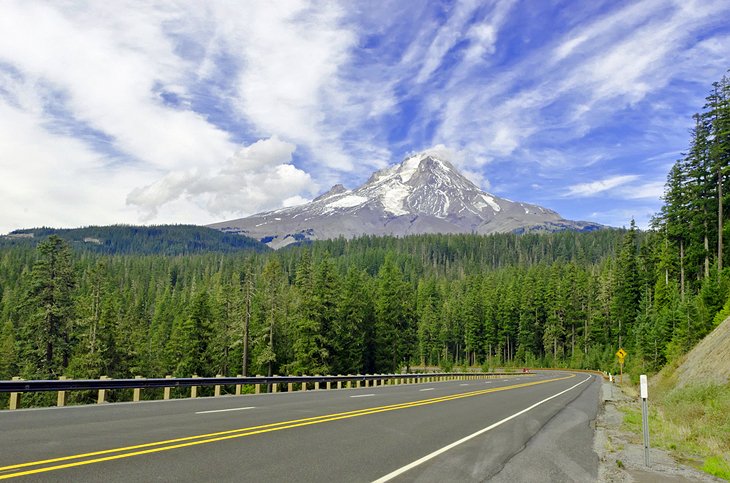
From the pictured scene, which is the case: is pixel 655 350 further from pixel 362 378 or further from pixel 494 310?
pixel 494 310

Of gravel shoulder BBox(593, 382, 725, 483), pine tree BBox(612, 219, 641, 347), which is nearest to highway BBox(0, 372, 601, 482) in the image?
gravel shoulder BBox(593, 382, 725, 483)

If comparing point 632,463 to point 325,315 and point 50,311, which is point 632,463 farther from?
point 50,311

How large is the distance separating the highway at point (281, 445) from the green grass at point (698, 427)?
1.91 m

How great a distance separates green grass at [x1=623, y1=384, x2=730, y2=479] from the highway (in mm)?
1915

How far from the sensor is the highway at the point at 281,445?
7125mm

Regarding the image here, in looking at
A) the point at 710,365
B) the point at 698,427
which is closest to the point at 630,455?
the point at 698,427

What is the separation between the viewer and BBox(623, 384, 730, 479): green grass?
1082 cm

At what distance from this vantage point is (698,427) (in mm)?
15859

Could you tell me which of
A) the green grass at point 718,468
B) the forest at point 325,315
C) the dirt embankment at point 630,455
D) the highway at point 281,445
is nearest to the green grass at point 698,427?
the green grass at point 718,468

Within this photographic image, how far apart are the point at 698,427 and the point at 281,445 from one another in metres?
13.5

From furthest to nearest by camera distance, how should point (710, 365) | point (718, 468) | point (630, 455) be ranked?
point (710, 365)
point (630, 455)
point (718, 468)

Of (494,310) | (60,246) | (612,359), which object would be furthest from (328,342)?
(494,310)

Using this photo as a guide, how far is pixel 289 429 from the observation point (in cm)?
1127

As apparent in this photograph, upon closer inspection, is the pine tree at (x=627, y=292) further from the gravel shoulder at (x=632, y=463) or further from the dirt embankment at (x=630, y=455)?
the gravel shoulder at (x=632, y=463)
